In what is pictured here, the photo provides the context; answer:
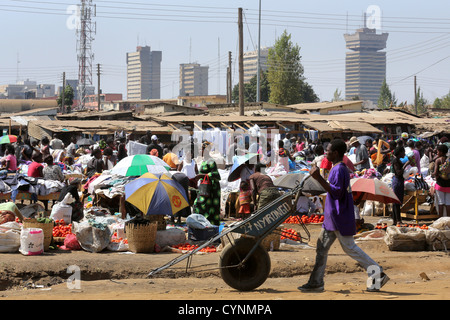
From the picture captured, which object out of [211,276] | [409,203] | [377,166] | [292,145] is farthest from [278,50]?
[211,276]

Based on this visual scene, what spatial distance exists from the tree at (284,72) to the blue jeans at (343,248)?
73591mm

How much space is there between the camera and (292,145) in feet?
86.7

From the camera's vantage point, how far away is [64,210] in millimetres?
12320

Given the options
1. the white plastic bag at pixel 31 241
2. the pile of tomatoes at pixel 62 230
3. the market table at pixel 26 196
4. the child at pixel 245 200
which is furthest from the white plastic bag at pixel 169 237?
the market table at pixel 26 196

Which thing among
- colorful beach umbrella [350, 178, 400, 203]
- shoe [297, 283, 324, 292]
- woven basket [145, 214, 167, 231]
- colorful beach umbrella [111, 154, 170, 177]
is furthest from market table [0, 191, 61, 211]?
shoe [297, 283, 324, 292]

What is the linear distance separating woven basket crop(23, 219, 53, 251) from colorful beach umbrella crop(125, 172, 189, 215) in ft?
4.65

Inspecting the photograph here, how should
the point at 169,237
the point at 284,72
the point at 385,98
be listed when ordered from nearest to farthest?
the point at 169,237
the point at 284,72
the point at 385,98

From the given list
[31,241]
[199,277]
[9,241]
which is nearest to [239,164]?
[199,277]

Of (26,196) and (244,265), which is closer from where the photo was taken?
(244,265)

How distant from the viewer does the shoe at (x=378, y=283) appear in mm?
7398

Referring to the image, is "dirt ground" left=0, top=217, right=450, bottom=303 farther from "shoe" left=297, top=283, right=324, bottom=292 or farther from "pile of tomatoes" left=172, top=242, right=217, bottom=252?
"pile of tomatoes" left=172, top=242, right=217, bottom=252

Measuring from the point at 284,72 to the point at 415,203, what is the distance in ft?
222

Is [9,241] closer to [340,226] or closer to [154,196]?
[154,196]
